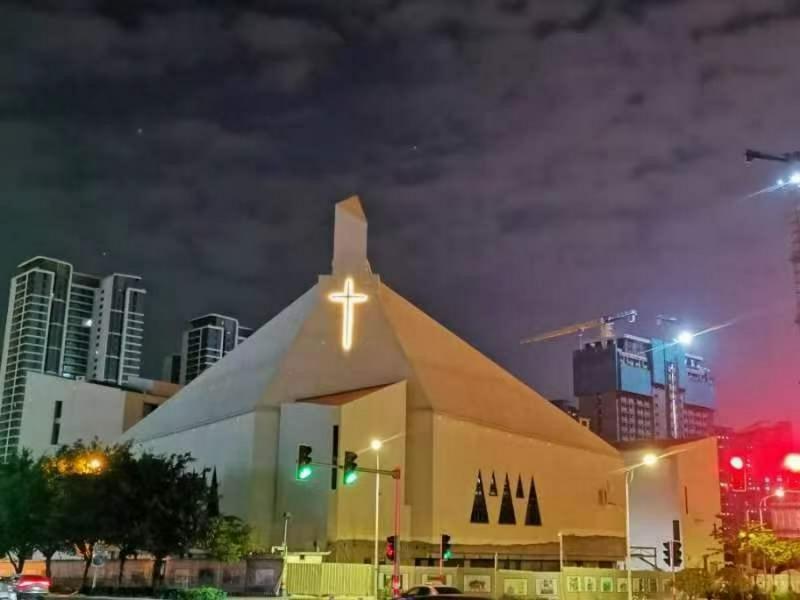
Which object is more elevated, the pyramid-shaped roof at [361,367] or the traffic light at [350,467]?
the pyramid-shaped roof at [361,367]

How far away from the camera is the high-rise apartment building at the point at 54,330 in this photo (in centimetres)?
15525

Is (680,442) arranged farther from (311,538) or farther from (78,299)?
(78,299)

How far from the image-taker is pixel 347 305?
6438 cm

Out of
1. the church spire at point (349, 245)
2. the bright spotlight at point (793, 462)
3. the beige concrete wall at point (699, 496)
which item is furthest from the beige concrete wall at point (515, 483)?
the bright spotlight at point (793, 462)

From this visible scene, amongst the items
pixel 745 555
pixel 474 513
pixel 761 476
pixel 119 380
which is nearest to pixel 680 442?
pixel 745 555

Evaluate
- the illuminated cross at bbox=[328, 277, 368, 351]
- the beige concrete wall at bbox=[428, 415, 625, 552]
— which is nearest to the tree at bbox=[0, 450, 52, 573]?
the illuminated cross at bbox=[328, 277, 368, 351]

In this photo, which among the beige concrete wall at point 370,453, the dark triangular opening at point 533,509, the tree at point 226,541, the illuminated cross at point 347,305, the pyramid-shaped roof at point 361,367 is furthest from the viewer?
the dark triangular opening at point 533,509

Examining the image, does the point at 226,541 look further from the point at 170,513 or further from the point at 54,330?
the point at 54,330

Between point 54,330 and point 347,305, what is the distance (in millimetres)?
110024

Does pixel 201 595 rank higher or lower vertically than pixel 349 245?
lower

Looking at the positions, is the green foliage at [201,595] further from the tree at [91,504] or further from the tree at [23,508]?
the tree at [23,508]

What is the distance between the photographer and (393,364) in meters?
63.8

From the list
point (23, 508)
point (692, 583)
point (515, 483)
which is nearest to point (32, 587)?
point (23, 508)

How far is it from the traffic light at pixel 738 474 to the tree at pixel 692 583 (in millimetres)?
38788
